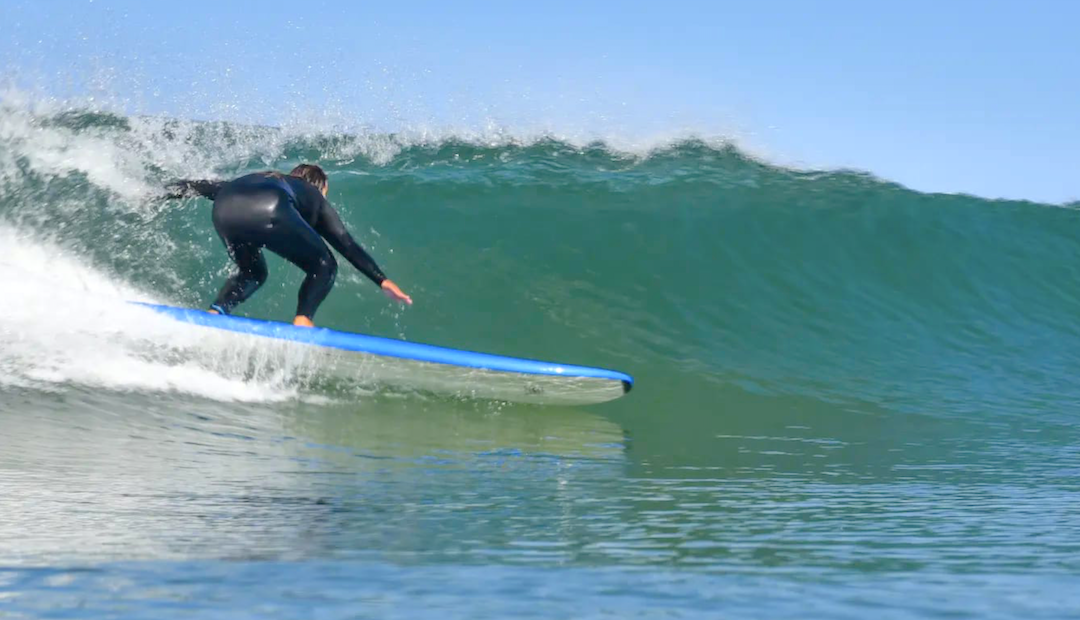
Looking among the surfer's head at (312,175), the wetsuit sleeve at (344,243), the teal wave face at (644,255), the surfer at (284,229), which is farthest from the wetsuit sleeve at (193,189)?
the wetsuit sleeve at (344,243)

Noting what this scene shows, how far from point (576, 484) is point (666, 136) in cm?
1043

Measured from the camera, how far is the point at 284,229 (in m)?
6.45

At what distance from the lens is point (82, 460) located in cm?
456

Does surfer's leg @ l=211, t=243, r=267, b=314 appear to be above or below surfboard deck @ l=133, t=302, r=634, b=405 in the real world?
above

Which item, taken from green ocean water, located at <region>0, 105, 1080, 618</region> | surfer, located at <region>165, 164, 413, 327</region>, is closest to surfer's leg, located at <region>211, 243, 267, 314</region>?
surfer, located at <region>165, 164, 413, 327</region>

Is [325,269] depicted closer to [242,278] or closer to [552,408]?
[242,278]

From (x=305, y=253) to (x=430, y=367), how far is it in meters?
0.96

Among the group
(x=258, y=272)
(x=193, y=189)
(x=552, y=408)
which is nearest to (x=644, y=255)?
(x=552, y=408)

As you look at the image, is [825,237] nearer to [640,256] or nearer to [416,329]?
[640,256]

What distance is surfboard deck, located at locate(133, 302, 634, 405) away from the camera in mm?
6242

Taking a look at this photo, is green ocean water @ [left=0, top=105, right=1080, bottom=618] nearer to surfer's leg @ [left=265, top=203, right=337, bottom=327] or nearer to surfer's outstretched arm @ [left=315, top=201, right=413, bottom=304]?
surfer's leg @ [left=265, top=203, right=337, bottom=327]

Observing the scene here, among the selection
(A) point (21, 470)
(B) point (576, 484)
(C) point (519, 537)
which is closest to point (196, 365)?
(A) point (21, 470)

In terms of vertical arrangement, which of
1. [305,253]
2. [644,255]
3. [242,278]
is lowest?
[242,278]

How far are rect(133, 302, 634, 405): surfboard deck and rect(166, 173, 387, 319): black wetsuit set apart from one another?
0.30 meters
